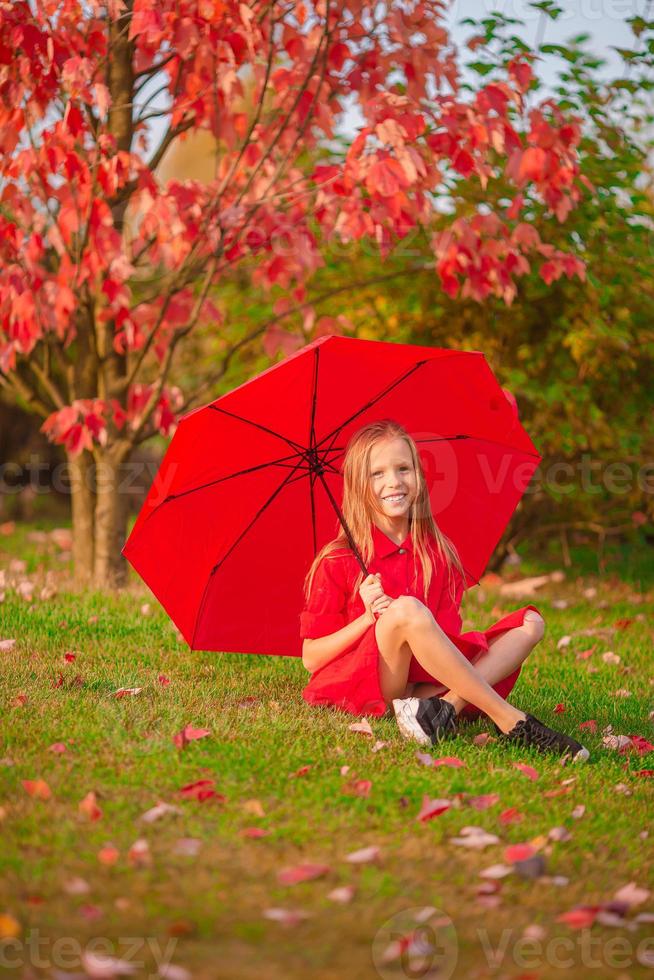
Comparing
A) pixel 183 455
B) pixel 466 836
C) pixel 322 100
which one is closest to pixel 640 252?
pixel 322 100

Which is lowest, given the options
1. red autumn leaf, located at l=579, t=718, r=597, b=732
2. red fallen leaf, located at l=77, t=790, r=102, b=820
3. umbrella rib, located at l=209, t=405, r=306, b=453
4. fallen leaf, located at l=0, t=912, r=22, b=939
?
red autumn leaf, located at l=579, t=718, r=597, b=732

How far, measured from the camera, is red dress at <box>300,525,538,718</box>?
11.3ft

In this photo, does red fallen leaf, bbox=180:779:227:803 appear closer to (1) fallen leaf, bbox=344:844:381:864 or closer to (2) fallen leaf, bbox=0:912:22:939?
(1) fallen leaf, bbox=344:844:381:864

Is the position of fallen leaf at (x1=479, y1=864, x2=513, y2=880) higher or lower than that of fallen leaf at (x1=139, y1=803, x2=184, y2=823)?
lower

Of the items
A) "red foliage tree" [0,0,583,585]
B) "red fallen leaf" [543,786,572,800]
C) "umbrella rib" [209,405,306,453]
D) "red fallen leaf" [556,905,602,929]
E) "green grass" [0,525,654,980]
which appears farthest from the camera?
"red foliage tree" [0,0,583,585]

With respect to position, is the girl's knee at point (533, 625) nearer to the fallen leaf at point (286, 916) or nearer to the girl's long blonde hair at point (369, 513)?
the girl's long blonde hair at point (369, 513)

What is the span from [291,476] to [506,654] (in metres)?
0.94

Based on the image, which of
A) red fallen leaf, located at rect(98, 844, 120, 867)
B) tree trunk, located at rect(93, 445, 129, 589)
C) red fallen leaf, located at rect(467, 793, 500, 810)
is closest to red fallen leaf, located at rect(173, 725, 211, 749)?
red fallen leaf, located at rect(98, 844, 120, 867)

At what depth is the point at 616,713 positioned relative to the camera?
389 centimetres

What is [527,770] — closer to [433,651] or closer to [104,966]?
[433,651]

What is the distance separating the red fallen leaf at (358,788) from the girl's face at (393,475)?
0.96 metres

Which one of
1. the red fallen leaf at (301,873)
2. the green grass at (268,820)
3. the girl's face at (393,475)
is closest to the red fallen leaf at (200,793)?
Result: the green grass at (268,820)

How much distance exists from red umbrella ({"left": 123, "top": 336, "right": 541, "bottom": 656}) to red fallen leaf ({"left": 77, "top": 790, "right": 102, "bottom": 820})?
37.5 inches

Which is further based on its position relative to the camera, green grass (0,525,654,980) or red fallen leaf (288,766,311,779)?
red fallen leaf (288,766,311,779)
